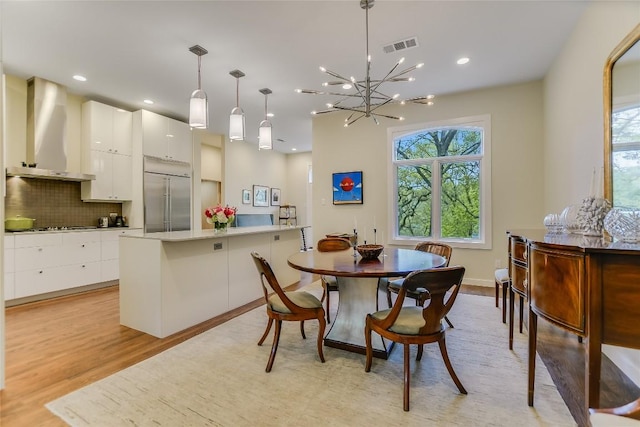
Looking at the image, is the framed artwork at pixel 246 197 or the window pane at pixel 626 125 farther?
the framed artwork at pixel 246 197

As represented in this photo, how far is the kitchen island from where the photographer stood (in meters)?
2.72

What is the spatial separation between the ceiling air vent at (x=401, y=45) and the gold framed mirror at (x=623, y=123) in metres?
1.69

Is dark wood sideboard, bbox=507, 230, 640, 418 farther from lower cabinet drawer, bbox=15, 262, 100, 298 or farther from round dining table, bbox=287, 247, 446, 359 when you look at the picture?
lower cabinet drawer, bbox=15, 262, 100, 298

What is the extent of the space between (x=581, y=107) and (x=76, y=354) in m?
5.06

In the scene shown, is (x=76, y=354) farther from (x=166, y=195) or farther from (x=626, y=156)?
(x=626, y=156)

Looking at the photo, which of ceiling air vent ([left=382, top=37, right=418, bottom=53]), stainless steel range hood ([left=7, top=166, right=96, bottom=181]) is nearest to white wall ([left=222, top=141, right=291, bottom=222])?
stainless steel range hood ([left=7, top=166, right=96, bottom=181])

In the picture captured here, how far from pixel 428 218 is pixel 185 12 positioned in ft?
14.0

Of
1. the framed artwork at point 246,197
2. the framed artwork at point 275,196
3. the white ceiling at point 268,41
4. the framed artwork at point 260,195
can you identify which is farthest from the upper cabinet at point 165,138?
the framed artwork at point 275,196

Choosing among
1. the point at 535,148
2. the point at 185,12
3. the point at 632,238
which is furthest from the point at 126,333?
the point at 535,148

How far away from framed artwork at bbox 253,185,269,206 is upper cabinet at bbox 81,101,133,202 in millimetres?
3479

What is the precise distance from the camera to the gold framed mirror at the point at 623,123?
188 cm

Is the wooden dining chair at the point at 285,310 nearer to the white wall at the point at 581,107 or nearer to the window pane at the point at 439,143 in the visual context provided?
the white wall at the point at 581,107

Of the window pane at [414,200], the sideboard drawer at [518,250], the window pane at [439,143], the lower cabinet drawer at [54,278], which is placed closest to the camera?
the sideboard drawer at [518,250]

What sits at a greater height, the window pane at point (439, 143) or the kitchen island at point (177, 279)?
the window pane at point (439, 143)
